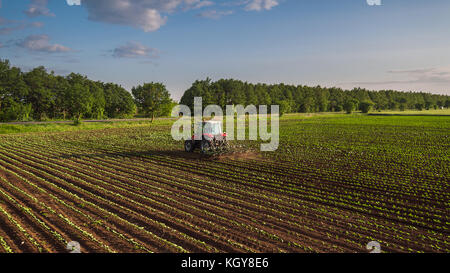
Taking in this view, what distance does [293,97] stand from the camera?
12281cm

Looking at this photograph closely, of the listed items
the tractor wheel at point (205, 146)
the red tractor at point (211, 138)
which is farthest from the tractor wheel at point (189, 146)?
the tractor wheel at point (205, 146)

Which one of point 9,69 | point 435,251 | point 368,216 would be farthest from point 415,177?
point 9,69

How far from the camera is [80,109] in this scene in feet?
189

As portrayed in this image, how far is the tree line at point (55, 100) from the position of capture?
50.2m

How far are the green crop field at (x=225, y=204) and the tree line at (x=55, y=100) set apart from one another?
32.8 m

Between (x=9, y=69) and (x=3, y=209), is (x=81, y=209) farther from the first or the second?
(x=9, y=69)

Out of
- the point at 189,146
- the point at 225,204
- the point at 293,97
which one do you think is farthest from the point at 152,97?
the point at 293,97

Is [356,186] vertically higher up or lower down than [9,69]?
lower down

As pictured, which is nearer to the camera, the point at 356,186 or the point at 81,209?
the point at 81,209

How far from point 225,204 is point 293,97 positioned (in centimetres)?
11866

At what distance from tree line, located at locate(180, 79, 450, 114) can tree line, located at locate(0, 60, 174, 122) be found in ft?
63.4

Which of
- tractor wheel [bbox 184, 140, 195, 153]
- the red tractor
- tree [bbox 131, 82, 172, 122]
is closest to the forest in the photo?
tree [bbox 131, 82, 172, 122]

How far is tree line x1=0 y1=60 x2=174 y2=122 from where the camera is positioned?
50156 mm
